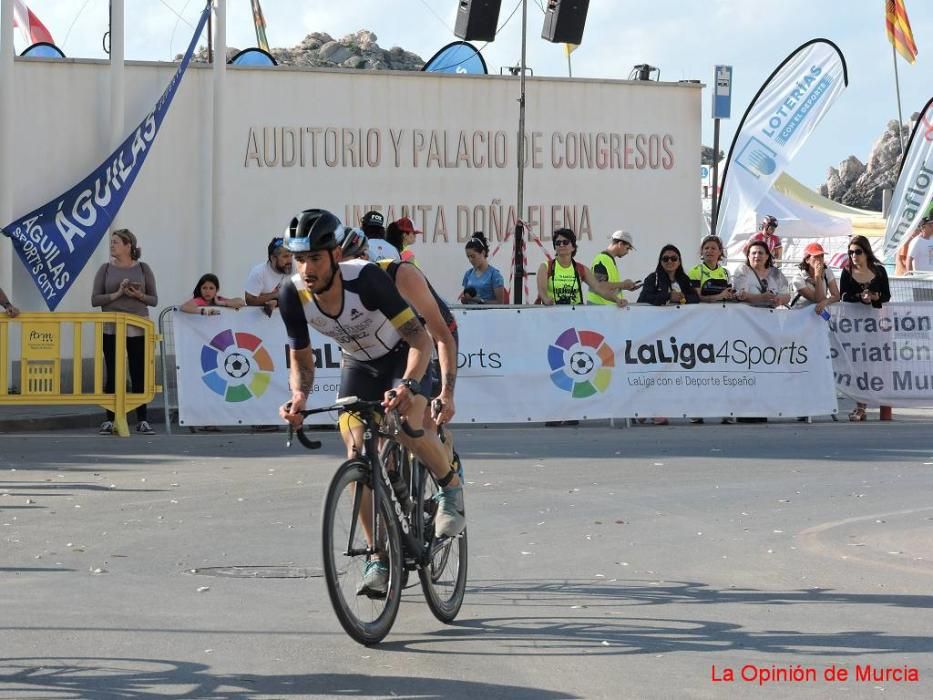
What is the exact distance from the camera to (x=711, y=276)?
1817 cm

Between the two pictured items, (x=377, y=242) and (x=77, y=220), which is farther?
(x=77, y=220)

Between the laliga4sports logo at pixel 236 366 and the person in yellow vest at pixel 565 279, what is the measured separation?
3038 millimetres

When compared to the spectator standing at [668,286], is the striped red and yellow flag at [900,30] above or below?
above

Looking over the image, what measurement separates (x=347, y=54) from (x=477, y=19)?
126 ft

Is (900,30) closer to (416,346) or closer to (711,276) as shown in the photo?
(711,276)

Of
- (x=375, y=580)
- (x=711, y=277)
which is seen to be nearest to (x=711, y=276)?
(x=711, y=277)

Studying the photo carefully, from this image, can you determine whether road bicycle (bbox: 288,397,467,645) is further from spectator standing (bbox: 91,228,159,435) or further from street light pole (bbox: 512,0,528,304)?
street light pole (bbox: 512,0,528,304)

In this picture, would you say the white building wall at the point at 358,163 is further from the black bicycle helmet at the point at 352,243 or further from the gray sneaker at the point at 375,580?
the gray sneaker at the point at 375,580

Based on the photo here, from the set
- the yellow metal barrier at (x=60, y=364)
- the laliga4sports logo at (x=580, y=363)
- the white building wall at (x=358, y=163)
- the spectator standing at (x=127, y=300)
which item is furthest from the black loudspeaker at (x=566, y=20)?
the yellow metal barrier at (x=60, y=364)

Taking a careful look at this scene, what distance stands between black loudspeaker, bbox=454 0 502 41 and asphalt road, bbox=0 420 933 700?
856cm

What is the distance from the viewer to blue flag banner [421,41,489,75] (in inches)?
953

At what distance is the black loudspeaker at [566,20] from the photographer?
2166 centimetres

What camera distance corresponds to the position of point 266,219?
74.0 ft

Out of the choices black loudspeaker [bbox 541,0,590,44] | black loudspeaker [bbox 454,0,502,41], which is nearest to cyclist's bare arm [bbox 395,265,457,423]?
black loudspeaker [bbox 541,0,590,44]
